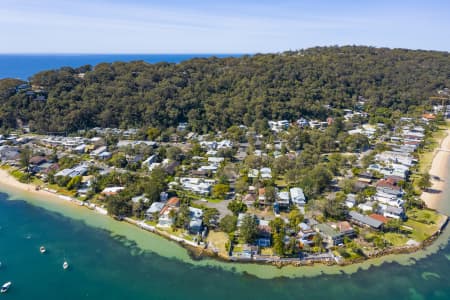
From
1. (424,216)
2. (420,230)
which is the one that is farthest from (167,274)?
(424,216)

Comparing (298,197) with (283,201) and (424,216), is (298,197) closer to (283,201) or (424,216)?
(283,201)

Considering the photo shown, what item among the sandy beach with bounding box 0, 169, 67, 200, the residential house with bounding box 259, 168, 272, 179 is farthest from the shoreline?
the sandy beach with bounding box 0, 169, 67, 200

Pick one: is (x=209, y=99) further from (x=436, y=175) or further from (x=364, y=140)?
(x=436, y=175)

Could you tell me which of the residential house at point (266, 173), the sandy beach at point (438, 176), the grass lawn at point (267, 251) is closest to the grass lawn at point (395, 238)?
the sandy beach at point (438, 176)

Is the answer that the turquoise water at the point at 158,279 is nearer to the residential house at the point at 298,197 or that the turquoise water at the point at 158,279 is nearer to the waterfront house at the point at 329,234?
the waterfront house at the point at 329,234

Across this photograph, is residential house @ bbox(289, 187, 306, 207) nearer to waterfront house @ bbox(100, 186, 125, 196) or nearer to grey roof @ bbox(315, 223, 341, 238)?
grey roof @ bbox(315, 223, 341, 238)
